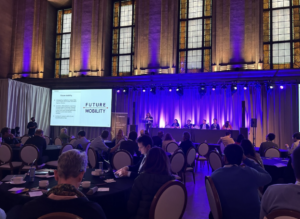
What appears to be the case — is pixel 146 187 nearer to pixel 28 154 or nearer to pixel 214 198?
pixel 214 198

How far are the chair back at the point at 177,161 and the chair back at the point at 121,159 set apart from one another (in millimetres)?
973

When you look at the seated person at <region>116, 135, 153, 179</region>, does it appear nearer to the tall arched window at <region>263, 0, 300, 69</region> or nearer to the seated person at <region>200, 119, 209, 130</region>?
the seated person at <region>200, 119, 209, 130</region>

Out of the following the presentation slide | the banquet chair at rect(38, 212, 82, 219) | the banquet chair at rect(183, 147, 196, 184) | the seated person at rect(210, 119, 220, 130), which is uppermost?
the presentation slide

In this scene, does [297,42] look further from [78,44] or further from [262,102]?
[78,44]

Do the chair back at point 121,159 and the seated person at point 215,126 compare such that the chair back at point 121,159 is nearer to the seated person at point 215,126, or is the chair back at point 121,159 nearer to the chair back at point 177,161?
the chair back at point 177,161

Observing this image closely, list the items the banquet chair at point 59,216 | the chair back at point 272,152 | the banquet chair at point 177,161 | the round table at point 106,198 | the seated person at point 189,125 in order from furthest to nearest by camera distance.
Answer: the seated person at point 189,125 → the chair back at point 272,152 → the banquet chair at point 177,161 → the round table at point 106,198 → the banquet chair at point 59,216

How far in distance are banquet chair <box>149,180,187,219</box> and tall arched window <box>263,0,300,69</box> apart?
10622mm

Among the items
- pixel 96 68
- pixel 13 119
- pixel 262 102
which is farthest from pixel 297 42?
pixel 13 119

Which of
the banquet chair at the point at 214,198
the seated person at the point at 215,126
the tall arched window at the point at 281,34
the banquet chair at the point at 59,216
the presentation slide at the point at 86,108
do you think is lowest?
the banquet chair at the point at 214,198

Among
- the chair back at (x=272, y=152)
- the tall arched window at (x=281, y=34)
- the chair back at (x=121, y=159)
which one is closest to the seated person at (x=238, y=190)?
the chair back at (x=121, y=159)

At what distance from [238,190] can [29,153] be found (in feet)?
15.8

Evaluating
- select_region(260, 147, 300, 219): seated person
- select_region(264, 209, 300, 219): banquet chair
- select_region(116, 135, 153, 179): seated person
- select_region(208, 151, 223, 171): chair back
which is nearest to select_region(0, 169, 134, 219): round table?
select_region(116, 135, 153, 179): seated person

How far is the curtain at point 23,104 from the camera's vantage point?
11.4m

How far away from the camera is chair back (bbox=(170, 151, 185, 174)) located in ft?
16.3
